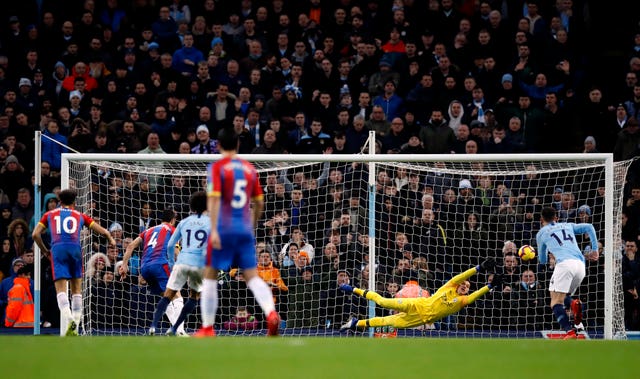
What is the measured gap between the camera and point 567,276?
14727mm

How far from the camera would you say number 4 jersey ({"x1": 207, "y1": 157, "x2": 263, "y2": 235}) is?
9953mm

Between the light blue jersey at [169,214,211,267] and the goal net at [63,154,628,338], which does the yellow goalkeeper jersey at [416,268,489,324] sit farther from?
the light blue jersey at [169,214,211,267]

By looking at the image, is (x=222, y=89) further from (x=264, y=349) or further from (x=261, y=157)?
(x=264, y=349)

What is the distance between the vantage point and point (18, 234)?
1744 cm

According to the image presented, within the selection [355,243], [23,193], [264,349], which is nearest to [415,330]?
[355,243]

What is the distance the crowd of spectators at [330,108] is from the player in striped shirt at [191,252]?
7.36 ft

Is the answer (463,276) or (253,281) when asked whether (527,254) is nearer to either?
(463,276)

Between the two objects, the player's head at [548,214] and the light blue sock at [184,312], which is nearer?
the light blue sock at [184,312]

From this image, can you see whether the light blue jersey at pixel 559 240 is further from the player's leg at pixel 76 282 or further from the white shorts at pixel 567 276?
the player's leg at pixel 76 282

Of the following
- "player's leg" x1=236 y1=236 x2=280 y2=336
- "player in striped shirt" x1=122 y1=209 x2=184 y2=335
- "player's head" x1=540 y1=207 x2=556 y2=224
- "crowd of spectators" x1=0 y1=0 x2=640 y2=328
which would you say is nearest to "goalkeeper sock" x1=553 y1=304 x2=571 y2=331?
"player's head" x1=540 y1=207 x2=556 y2=224

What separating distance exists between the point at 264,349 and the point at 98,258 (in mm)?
8077

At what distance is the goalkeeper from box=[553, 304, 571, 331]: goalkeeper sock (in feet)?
2.74

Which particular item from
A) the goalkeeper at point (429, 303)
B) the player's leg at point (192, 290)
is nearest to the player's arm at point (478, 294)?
the goalkeeper at point (429, 303)

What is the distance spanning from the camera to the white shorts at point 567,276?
14.7m
